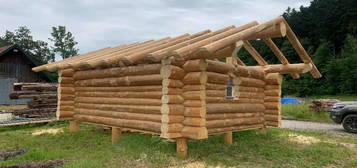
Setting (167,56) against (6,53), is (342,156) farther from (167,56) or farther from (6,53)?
(6,53)

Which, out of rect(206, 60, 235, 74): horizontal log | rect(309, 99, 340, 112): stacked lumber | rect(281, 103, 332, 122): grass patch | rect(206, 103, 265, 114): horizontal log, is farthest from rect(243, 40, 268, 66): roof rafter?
rect(309, 99, 340, 112): stacked lumber

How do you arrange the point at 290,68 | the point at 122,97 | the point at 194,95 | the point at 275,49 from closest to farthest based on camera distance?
the point at 194,95 < the point at 122,97 < the point at 275,49 < the point at 290,68

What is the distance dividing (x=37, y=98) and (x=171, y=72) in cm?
1091

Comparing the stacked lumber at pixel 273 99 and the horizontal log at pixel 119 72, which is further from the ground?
the horizontal log at pixel 119 72

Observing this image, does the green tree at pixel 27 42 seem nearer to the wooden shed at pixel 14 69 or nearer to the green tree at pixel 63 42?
the green tree at pixel 63 42

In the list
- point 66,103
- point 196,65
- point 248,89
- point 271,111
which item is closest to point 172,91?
point 196,65

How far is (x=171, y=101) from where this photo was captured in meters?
8.25

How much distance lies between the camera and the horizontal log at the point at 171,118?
27.0ft

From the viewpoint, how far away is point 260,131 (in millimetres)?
12391

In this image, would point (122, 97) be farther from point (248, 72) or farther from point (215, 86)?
point (248, 72)

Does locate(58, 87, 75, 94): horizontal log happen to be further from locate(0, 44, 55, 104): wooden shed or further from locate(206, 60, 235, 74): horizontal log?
locate(0, 44, 55, 104): wooden shed

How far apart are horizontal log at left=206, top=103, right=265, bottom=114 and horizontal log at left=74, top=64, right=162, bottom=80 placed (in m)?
1.79

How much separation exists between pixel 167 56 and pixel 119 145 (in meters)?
3.77

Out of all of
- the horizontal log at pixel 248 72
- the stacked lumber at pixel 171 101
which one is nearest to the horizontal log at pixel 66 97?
the stacked lumber at pixel 171 101
